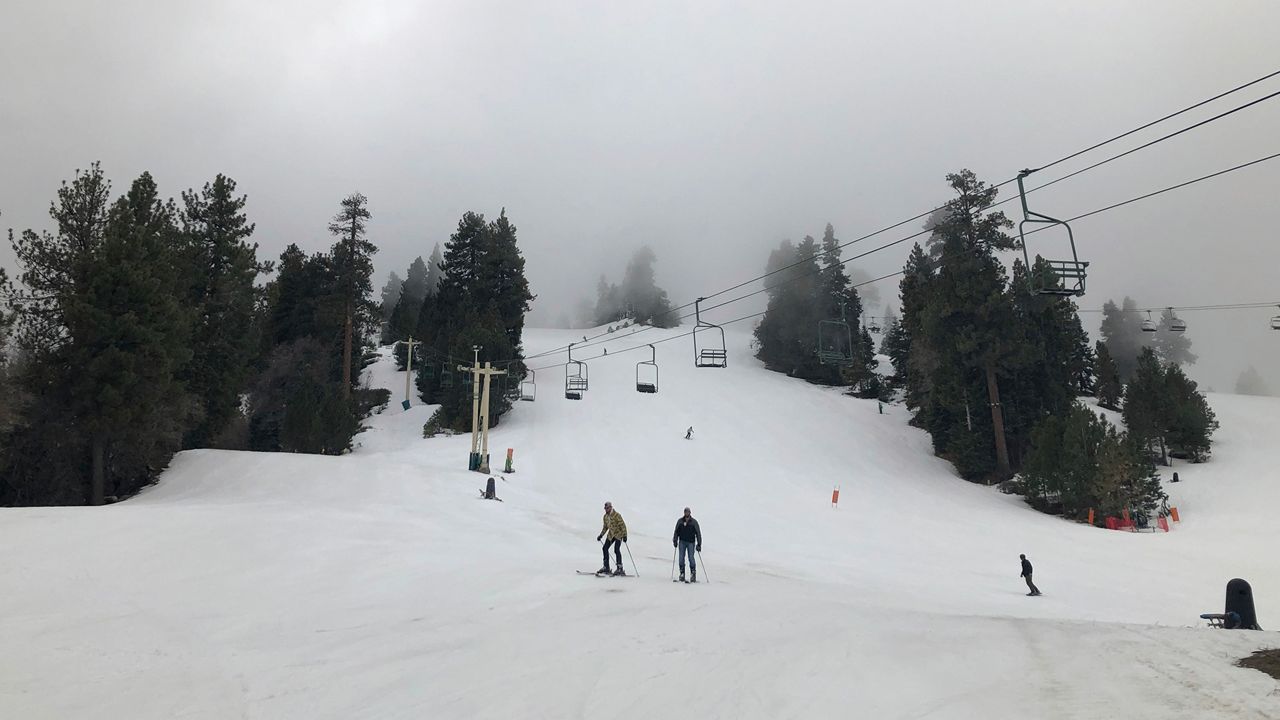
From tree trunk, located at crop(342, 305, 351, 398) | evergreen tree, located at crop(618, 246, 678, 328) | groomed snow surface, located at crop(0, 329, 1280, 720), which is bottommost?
groomed snow surface, located at crop(0, 329, 1280, 720)

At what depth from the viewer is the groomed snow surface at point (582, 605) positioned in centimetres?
781

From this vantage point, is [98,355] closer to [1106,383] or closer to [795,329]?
[795,329]

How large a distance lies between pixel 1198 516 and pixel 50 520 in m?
45.0

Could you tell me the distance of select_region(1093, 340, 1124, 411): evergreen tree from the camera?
212 ft

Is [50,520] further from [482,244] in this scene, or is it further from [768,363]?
[768,363]

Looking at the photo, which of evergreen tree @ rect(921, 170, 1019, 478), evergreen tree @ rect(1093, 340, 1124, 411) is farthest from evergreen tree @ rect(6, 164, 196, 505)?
evergreen tree @ rect(1093, 340, 1124, 411)

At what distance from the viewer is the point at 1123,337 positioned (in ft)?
307

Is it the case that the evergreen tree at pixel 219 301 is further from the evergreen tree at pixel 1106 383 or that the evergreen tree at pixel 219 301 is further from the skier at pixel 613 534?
the evergreen tree at pixel 1106 383

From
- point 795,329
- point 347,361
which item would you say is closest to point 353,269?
point 347,361

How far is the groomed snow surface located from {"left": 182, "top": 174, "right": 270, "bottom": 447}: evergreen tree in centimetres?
491

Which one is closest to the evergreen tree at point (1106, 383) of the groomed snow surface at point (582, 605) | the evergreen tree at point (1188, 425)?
the evergreen tree at point (1188, 425)

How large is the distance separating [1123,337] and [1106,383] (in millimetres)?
34750

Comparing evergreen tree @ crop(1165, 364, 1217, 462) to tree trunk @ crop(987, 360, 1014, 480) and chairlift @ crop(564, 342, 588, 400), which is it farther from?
chairlift @ crop(564, 342, 588, 400)

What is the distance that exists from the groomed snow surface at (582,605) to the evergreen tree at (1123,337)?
2459 inches
